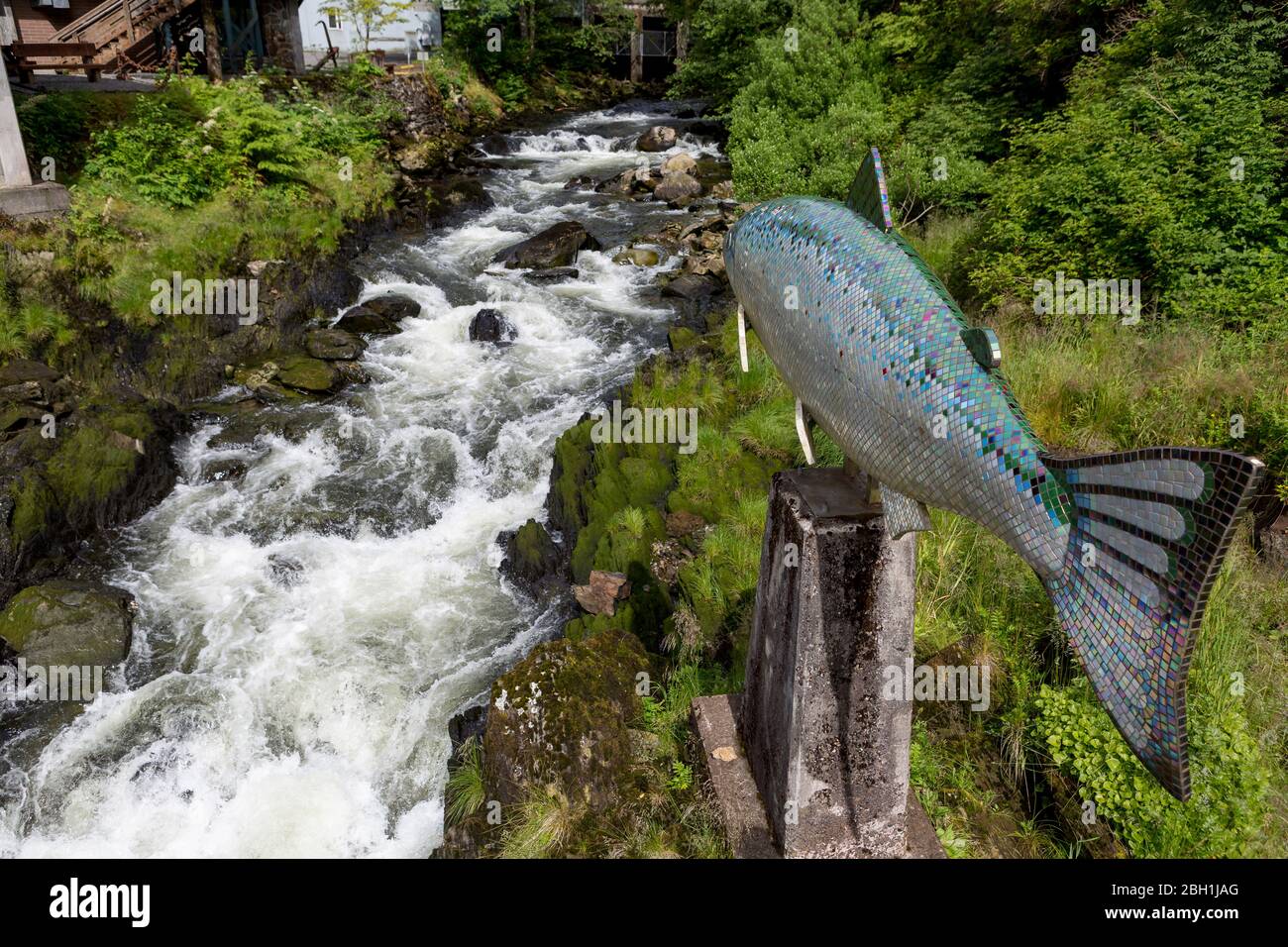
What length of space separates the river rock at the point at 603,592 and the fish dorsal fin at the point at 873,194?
16.3ft

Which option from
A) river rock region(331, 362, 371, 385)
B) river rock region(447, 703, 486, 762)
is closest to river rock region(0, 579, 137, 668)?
river rock region(447, 703, 486, 762)

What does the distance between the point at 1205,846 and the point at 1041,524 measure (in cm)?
275

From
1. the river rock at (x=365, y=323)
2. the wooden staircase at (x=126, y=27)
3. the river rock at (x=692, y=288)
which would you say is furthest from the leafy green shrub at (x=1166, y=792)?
the wooden staircase at (x=126, y=27)

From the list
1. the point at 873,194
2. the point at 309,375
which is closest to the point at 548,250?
the point at 309,375

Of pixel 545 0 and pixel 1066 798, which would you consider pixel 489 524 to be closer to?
pixel 1066 798

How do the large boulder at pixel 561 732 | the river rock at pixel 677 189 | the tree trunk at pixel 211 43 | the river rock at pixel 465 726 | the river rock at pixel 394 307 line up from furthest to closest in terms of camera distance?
the tree trunk at pixel 211 43 < the river rock at pixel 677 189 < the river rock at pixel 394 307 < the river rock at pixel 465 726 < the large boulder at pixel 561 732

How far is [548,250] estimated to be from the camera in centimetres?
1752

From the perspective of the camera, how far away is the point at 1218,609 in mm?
5203

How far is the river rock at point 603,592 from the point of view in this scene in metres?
8.02

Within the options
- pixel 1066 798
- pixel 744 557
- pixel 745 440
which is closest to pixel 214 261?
pixel 745 440

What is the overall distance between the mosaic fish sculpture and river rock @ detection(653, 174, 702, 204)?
18.5 m

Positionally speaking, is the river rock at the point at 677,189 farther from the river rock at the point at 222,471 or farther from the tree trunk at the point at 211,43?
the river rock at the point at 222,471

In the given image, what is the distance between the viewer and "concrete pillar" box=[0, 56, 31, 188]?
1238cm

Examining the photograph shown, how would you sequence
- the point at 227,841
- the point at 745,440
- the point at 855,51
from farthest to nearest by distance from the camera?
1. the point at 855,51
2. the point at 745,440
3. the point at 227,841
